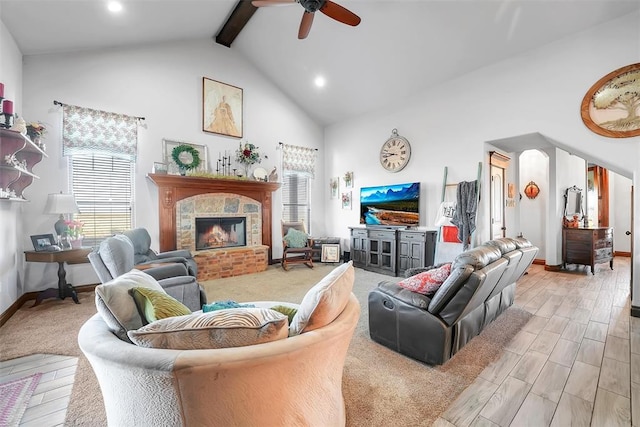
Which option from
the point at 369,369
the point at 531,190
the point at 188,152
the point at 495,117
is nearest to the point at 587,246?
the point at 531,190

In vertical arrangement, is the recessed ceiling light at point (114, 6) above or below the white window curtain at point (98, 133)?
above

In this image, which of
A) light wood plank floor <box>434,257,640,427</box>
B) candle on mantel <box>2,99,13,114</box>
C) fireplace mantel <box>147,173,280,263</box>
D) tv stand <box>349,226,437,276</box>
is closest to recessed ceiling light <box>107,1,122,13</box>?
candle on mantel <box>2,99,13,114</box>

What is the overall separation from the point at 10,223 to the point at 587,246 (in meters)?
8.68

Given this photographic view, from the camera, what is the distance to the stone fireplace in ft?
15.2

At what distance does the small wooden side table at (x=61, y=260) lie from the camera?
11.0 feet

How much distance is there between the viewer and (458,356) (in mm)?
2172

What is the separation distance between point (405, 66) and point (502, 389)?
4.57m

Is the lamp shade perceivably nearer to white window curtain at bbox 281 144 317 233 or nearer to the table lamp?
the table lamp

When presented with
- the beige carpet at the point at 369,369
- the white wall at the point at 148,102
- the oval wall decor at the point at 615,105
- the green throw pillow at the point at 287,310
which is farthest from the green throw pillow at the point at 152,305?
the oval wall decor at the point at 615,105

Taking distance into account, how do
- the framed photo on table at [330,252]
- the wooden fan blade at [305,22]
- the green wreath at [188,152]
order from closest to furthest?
1. the wooden fan blade at [305,22]
2. the green wreath at [188,152]
3. the framed photo on table at [330,252]

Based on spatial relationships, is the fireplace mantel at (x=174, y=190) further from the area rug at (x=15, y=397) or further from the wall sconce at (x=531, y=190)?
the wall sconce at (x=531, y=190)

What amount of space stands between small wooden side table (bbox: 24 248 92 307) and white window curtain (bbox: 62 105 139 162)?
4.91 ft

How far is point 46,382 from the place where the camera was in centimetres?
190

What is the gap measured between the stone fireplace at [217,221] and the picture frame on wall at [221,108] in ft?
3.52
